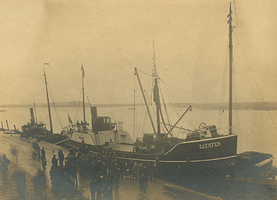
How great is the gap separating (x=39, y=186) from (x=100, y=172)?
2.51m

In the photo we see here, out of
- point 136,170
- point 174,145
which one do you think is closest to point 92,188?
point 136,170

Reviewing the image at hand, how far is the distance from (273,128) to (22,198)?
10.1 metres

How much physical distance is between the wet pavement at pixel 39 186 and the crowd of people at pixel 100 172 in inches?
6.3

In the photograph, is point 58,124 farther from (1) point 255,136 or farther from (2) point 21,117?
(1) point 255,136

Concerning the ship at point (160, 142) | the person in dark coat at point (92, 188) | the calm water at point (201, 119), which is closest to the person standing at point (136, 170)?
the ship at point (160, 142)

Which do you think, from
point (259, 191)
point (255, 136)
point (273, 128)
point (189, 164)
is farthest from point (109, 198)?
point (273, 128)

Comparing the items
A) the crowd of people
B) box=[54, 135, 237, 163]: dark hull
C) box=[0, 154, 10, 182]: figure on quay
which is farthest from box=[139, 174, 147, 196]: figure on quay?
box=[0, 154, 10, 182]: figure on quay

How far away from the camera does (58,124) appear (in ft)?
30.0

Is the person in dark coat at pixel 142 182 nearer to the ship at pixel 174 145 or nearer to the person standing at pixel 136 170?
the person standing at pixel 136 170

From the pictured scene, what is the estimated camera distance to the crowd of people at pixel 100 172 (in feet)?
18.4

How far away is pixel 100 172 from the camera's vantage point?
5.78 metres

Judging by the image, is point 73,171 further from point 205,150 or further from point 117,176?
point 205,150

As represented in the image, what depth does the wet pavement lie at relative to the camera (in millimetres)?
5603

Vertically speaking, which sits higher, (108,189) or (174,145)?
(174,145)
